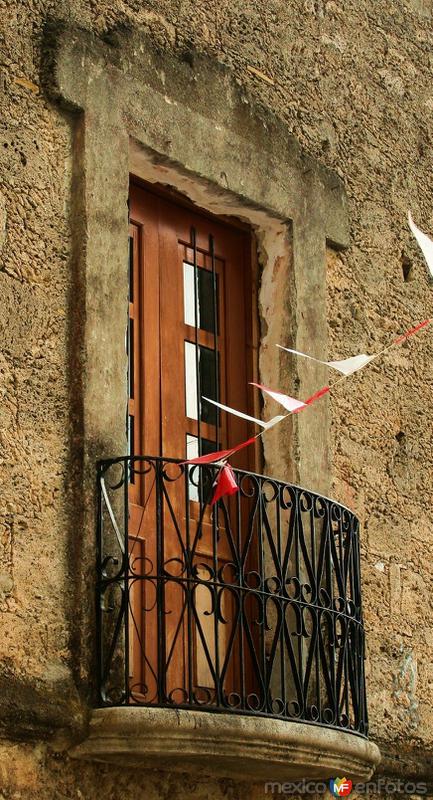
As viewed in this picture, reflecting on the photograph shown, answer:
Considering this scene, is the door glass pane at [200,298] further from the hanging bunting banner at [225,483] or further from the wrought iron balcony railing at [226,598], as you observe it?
the hanging bunting banner at [225,483]

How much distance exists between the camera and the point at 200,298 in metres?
7.51

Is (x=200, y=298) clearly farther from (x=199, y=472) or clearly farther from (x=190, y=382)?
(x=199, y=472)

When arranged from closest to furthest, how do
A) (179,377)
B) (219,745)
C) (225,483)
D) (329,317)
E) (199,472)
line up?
(219,745) < (225,483) < (199,472) < (179,377) < (329,317)

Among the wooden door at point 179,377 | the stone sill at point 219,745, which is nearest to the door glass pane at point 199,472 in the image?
the wooden door at point 179,377

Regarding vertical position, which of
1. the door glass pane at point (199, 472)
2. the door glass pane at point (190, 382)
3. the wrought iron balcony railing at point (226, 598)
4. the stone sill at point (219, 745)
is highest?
the door glass pane at point (190, 382)

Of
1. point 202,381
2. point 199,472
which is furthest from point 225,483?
point 202,381

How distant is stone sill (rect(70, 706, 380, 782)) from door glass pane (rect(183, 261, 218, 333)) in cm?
200

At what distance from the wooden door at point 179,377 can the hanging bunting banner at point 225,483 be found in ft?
0.27

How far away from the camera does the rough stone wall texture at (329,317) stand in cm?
606

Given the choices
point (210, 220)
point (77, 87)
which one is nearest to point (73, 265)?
point (77, 87)

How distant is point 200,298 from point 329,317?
0.77 m

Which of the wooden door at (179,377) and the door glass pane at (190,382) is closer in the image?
the wooden door at (179,377)

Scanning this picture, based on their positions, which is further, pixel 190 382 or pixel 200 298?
pixel 200 298

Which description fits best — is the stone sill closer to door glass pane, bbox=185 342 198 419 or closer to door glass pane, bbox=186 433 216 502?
door glass pane, bbox=186 433 216 502
